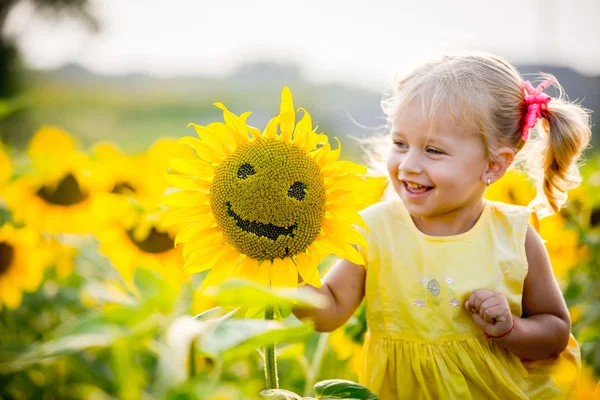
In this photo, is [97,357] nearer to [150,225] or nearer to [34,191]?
[150,225]

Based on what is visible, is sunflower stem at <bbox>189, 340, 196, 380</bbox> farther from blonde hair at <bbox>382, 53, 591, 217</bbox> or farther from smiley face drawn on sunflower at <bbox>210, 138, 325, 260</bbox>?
→ blonde hair at <bbox>382, 53, 591, 217</bbox>

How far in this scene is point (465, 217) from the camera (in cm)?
158

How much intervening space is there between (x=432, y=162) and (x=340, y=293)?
0.38 metres

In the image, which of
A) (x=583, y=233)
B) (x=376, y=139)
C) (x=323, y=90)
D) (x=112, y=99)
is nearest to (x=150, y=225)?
(x=376, y=139)

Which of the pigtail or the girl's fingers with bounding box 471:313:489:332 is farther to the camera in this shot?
the pigtail

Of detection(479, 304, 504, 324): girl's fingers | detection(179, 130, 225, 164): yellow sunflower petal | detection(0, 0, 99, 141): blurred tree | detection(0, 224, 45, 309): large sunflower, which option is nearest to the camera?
detection(179, 130, 225, 164): yellow sunflower petal

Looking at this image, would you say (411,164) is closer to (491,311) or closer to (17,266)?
(491,311)

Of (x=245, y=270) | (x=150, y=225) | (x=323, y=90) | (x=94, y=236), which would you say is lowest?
(x=323, y=90)

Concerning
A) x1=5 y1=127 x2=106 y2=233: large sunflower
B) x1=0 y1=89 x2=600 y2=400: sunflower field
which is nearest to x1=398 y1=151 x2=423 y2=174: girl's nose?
x1=0 y1=89 x2=600 y2=400: sunflower field

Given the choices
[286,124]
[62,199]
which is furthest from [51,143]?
[286,124]

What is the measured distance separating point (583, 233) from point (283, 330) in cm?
182

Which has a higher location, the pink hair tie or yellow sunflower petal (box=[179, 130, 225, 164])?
yellow sunflower petal (box=[179, 130, 225, 164])

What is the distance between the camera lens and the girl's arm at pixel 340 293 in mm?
1462

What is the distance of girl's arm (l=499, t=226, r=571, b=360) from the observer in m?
1.52
